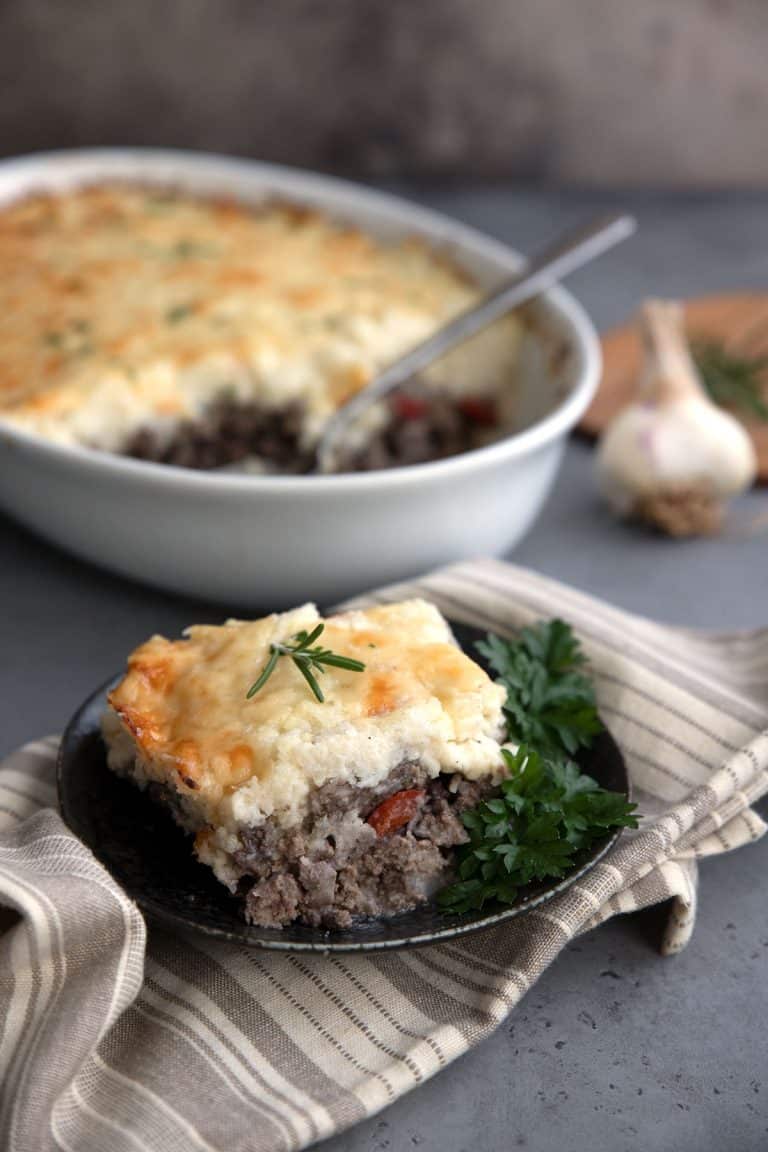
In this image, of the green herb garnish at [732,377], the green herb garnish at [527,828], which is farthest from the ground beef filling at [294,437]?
the green herb garnish at [527,828]

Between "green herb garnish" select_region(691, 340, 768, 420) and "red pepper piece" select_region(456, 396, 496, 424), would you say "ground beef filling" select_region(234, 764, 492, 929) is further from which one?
"green herb garnish" select_region(691, 340, 768, 420)

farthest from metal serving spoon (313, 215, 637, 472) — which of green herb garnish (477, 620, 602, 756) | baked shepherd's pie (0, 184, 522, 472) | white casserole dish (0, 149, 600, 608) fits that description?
green herb garnish (477, 620, 602, 756)

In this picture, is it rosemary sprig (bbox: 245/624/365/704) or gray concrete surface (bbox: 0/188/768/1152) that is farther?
rosemary sprig (bbox: 245/624/365/704)

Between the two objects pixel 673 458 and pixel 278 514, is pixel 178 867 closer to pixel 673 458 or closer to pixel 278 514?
pixel 278 514

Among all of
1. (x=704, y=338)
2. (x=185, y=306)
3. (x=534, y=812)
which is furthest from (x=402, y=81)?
(x=534, y=812)

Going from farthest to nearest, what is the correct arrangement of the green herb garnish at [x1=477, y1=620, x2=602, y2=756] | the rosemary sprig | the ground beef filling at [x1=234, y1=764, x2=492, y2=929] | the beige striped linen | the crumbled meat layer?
the crumbled meat layer, the green herb garnish at [x1=477, y1=620, x2=602, y2=756], the rosemary sprig, the ground beef filling at [x1=234, y1=764, x2=492, y2=929], the beige striped linen

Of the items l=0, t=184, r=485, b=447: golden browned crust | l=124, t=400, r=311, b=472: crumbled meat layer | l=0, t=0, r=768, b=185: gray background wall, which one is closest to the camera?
l=0, t=184, r=485, b=447: golden browned crust

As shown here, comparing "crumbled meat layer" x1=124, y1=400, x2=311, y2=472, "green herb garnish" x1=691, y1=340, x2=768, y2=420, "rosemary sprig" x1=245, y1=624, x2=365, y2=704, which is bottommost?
"crumbled meat layer" x1=124, y1=400, x2=311, y2=472

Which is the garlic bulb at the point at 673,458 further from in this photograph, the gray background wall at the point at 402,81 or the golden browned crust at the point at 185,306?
the gray background wall at the point at 402,81

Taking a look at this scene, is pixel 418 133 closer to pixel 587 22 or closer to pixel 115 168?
pixel 587 22
